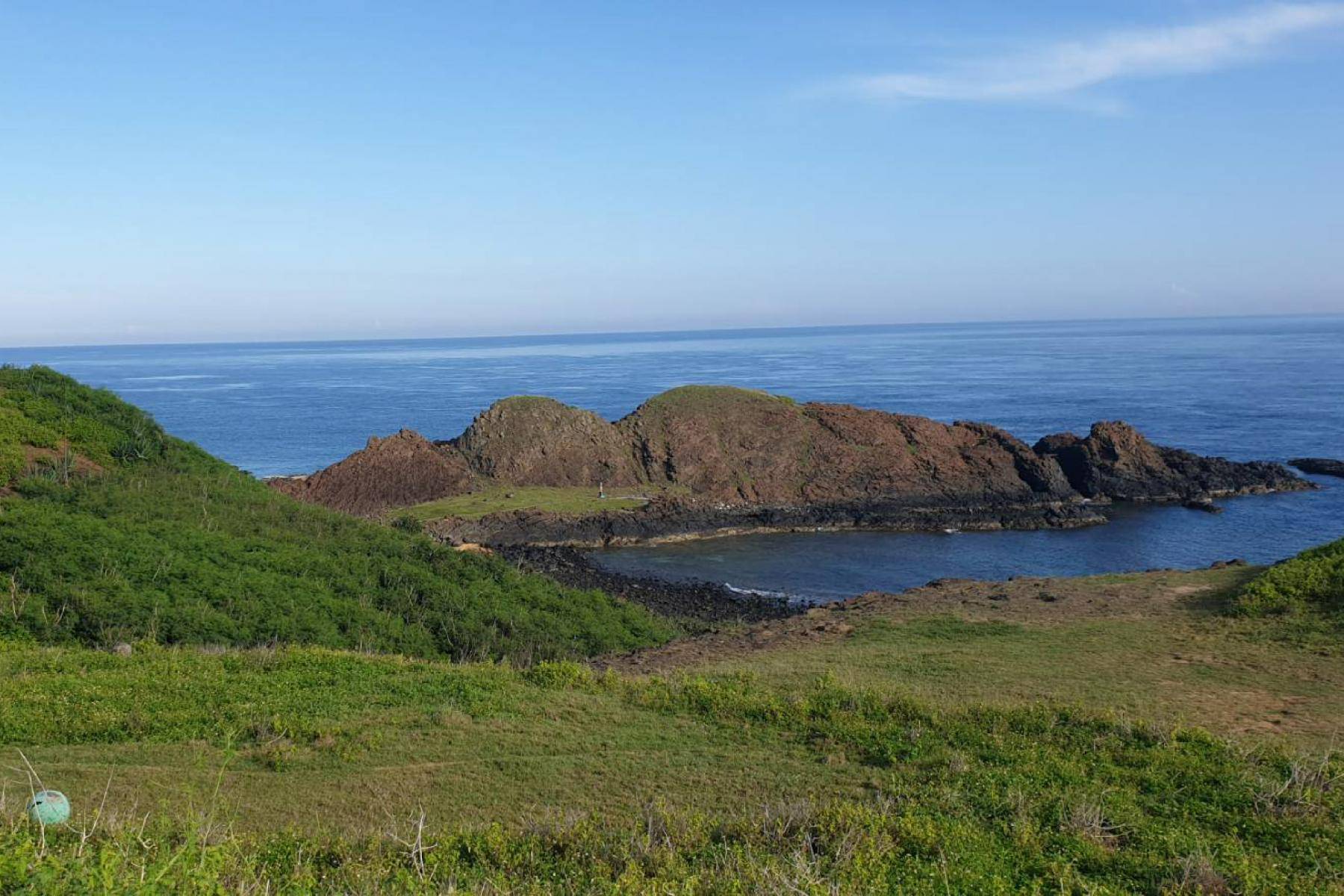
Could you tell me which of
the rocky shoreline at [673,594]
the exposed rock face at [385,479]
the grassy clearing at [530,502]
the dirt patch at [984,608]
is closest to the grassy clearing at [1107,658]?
the dirt patch at [984,608]

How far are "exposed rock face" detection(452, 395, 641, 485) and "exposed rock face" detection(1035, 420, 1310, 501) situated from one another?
81.9 feet

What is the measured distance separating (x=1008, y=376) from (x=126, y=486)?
11692 centimetres

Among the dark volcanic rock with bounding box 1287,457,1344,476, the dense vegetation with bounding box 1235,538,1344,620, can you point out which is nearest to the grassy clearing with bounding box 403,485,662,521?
the dense vegetation with bounding box 1235,538,1344,620

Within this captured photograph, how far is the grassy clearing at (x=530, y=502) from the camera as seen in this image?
4941 centimetres

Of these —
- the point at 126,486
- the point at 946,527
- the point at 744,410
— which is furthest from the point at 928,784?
the point at 744,410

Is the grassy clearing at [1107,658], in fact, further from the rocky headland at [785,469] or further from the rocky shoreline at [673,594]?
the rocky headland at [785,469]

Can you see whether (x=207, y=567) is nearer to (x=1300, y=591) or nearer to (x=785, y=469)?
(x=1300, y=591)

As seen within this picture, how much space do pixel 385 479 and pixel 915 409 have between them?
174 ft

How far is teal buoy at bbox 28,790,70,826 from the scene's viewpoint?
8.76m

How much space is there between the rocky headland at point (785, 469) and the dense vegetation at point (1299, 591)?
25435 millimetres

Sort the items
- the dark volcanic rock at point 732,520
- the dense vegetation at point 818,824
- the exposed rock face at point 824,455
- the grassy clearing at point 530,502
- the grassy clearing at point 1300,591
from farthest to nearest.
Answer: the exposed rock face at point 824,455, the grassy clearing at point 530,502, the dark volcanic rock at point 732,520, the grassy clearing at point 1300,591, the dense vegetation at point 818,824

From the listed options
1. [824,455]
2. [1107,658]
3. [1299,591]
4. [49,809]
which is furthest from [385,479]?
[49,809]

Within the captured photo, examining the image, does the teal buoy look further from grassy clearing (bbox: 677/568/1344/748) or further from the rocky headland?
the rocky headland

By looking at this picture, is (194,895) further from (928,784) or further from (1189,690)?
(1189,690)
